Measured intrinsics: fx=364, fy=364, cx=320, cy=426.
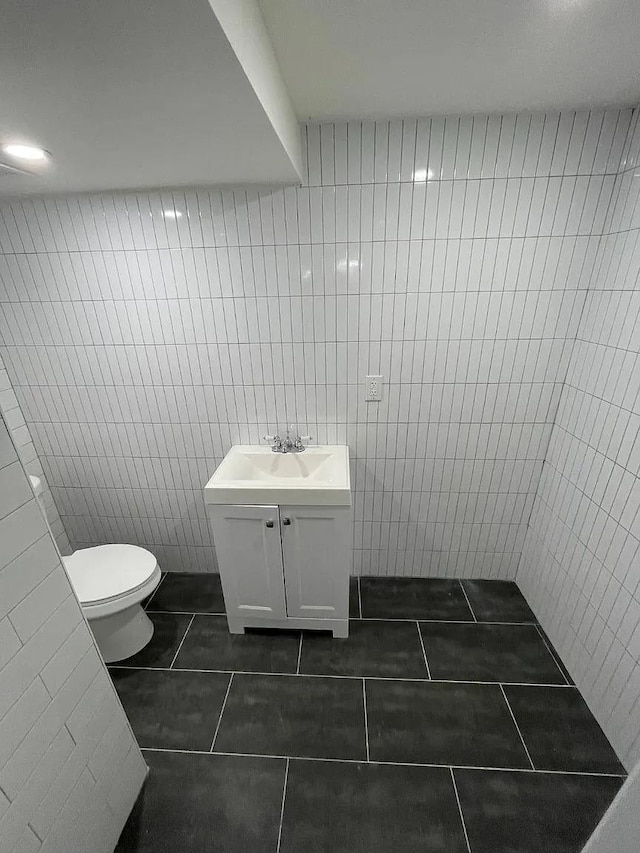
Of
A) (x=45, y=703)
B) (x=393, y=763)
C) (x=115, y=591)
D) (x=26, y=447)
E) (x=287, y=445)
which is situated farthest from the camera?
(x=26, y=447)

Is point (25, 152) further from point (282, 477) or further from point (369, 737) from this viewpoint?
point (369, 737)

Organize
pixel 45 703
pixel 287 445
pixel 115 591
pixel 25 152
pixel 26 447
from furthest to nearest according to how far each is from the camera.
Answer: pixel 26 447, pixel 287 445, pixel 115 591, pixel 25 152, pixel 45 703

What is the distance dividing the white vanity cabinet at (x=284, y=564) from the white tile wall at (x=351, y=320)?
17.0 inches

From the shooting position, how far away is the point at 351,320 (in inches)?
65.1

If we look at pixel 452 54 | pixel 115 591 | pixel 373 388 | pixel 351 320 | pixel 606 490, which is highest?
pixel 452 54

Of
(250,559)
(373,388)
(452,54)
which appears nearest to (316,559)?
(250,559)

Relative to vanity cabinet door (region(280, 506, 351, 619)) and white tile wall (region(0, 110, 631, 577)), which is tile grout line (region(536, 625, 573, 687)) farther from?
vanity cabinet door (region(280, 506, 351, 619))

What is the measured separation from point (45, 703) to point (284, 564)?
92 cm

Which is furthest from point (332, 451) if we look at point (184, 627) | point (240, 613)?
point (184, 627)

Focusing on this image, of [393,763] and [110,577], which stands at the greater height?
[110,577]

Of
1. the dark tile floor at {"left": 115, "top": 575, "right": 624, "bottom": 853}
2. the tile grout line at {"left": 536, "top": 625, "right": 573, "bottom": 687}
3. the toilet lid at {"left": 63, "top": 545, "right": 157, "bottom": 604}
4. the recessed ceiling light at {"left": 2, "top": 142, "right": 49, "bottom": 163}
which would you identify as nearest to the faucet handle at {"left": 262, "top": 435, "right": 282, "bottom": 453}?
the toilet lid at {"left": 63, "top": 545, "right": 157, "bottom": 604}

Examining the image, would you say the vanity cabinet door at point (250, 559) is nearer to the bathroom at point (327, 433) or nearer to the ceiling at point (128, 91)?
the bathroom at point (327, 433)

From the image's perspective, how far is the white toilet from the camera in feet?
5.08

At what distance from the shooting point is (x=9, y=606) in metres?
0.80
